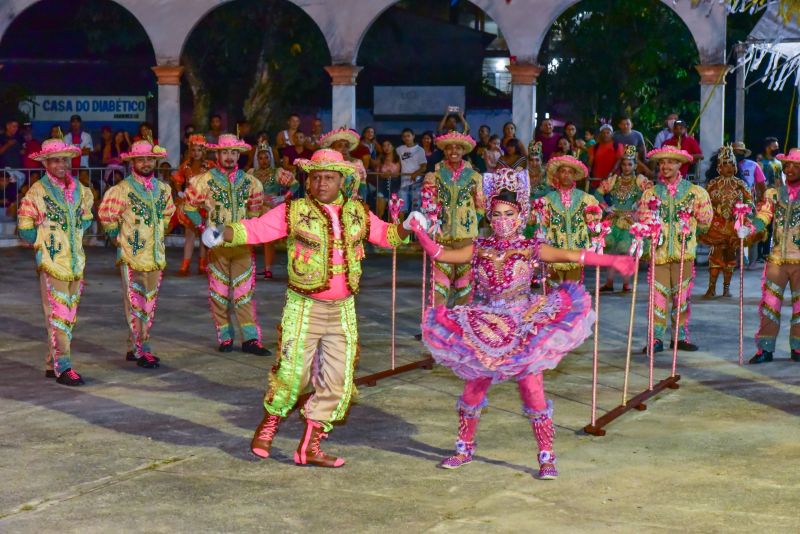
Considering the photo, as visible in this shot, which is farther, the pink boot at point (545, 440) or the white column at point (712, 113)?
the white column at point (712, 113)

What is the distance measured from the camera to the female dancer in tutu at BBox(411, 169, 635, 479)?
791 centimetres

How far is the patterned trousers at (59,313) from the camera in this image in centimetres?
1102

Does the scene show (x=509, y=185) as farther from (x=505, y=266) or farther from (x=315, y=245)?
(x=315, y=245)

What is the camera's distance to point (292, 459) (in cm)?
853

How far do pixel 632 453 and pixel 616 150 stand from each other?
11.1 meters

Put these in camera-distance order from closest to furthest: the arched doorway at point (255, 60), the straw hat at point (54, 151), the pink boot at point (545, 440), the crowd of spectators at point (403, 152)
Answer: the pink boot at point (545, 440) < the straw hat at point (54, 151) < the crowd of spectators at point (403, 152) < the arched doorway at point (255, 60)

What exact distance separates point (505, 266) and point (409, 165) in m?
12.9

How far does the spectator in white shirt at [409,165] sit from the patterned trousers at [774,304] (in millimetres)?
9084

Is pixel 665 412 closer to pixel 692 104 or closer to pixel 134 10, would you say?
pixel 134 10

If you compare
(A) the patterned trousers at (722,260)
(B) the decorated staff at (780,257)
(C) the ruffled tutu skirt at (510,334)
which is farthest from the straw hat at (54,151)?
(A) the patterned trousers at (722,260)

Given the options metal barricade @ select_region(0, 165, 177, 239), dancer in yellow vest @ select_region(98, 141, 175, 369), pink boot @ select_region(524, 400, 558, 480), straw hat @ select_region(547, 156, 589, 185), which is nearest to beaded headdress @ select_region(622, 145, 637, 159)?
straw hat @ select_region(547, 156, 589, 185)

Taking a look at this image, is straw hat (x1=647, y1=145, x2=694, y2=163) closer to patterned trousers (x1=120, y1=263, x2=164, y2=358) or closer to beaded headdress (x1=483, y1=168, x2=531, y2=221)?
beaded headdress (x1=483, y1=168, x2=531, y2=221)

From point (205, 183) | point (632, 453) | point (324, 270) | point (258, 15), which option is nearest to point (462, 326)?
point (324, 270)

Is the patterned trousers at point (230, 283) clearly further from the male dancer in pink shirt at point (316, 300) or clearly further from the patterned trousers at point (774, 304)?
the patterned trousers at point (774, 304)
